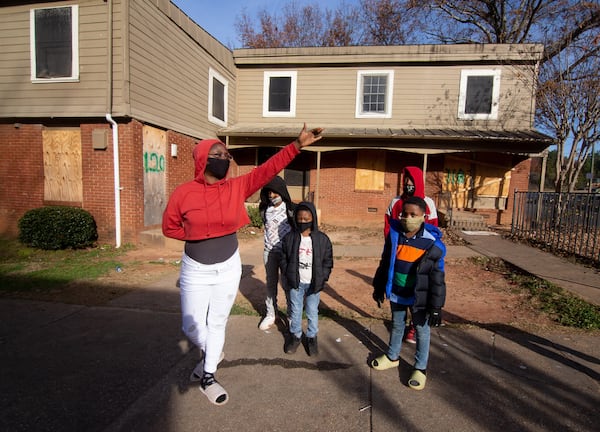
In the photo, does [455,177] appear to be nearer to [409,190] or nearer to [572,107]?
[572,107]

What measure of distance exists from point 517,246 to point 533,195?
167 centimetres

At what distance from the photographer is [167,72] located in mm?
9367

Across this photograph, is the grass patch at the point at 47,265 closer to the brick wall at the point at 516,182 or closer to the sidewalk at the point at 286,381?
the sidewalk at the point at 286,381

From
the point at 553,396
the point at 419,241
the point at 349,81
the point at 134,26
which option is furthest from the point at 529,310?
the point at 349,81

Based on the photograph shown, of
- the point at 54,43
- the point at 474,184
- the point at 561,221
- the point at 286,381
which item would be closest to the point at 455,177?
the point at 474,184

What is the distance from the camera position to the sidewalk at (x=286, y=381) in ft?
7.65

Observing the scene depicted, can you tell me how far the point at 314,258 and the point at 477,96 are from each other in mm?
11919

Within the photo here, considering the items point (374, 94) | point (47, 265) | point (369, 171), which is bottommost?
point (47, 265)

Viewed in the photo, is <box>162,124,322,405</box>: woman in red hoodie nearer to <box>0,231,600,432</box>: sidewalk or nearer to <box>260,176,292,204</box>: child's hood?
<box>0,231,600,432</box>: sidewalk

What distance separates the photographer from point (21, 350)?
3.26 metres

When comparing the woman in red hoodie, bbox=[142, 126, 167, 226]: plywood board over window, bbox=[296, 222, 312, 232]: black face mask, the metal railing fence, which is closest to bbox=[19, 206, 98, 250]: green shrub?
bbox=[142, 126, 167, 226]: plywood board over window

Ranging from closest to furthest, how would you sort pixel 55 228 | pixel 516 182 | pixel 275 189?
pixel 275 189, pixel 55 228, pixel 516 182

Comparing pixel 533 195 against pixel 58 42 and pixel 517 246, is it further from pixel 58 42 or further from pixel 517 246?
pixel 58 42

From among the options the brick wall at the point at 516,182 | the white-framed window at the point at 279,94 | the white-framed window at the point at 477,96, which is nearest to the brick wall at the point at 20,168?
Result: the white-framed window at the point at 279,94
